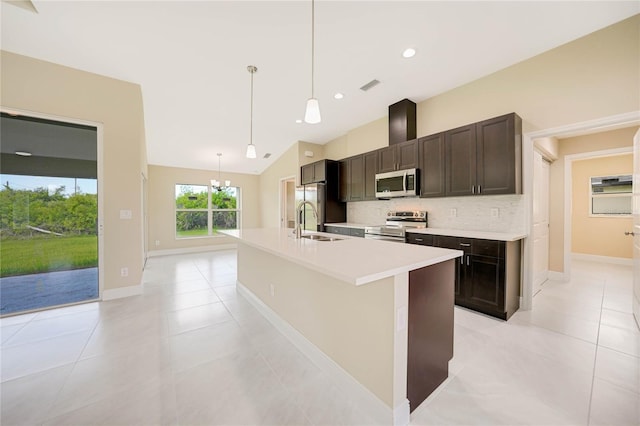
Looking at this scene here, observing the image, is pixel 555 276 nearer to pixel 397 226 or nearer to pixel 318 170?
pixel 397 226

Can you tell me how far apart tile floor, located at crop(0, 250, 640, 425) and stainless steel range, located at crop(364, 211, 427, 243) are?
1204mm

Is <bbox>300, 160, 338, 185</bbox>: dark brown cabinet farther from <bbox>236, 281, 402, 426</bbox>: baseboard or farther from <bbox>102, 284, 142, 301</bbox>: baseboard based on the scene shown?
<bbox>102, 284, 142, 301</bbox>: baseboard

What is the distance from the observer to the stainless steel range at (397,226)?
3462mm

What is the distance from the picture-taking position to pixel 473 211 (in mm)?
3264

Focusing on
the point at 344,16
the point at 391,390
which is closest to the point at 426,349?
the point at 391,390

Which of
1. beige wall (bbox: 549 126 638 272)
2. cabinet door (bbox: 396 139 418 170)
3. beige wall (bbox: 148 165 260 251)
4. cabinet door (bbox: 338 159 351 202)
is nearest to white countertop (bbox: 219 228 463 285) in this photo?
cabinet door (bbox: 396 139 418 170)

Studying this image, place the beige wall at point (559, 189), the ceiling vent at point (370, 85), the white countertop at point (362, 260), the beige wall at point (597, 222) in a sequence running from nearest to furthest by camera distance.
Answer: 1. the white countertop at point (362, 260)
2. the ceiling vent at point (370, 85)
3. the beige wall at point (559, 189)
4. the beige wall at point (597, 222)

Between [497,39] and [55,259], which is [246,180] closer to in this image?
[55,259]

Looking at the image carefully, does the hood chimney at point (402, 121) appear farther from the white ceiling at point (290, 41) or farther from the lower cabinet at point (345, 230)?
the lower cabinet at point (345, 230)

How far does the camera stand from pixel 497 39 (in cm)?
252

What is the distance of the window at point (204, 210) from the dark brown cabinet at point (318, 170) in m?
3.10

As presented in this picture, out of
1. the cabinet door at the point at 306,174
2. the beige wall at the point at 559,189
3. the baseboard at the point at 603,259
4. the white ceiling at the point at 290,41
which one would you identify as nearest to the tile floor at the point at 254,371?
the beige wall at the point at 559,189

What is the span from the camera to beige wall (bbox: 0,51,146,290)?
278 cm

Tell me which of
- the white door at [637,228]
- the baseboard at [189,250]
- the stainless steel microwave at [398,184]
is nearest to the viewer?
the white door at [637,228]
